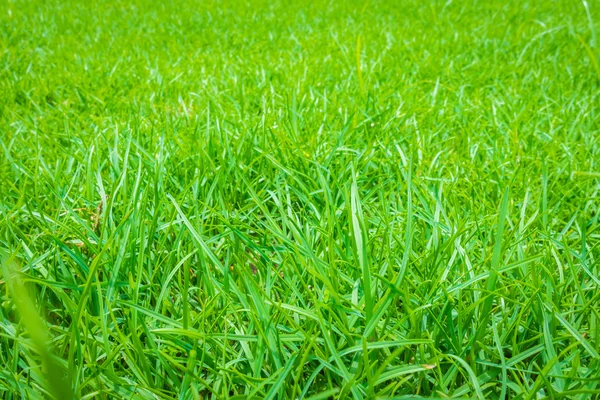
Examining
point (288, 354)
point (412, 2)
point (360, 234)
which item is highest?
point (360, 234)

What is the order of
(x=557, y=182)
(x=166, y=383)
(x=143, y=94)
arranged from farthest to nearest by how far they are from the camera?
1. (x=143, y=94)
2. (x=557, y=182)
3. (x=166, y=383)

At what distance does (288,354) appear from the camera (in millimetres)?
862

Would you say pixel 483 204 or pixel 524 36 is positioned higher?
pixel 483 204

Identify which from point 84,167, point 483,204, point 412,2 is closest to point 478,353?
point 483,204

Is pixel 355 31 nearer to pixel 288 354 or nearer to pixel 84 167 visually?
pixel 84 167

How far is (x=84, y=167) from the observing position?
1478mm

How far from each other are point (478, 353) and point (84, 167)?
4.17ft

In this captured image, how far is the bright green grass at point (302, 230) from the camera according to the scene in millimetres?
822

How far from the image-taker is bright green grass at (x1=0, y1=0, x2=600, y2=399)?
0.82m

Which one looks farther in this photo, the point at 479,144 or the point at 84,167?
the point at 479,144

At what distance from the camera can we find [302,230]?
1.20 m

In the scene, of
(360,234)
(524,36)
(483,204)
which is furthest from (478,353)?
(524,36)

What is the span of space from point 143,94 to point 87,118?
36cm

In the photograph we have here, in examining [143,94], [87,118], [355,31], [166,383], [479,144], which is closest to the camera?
→ [166,383]
